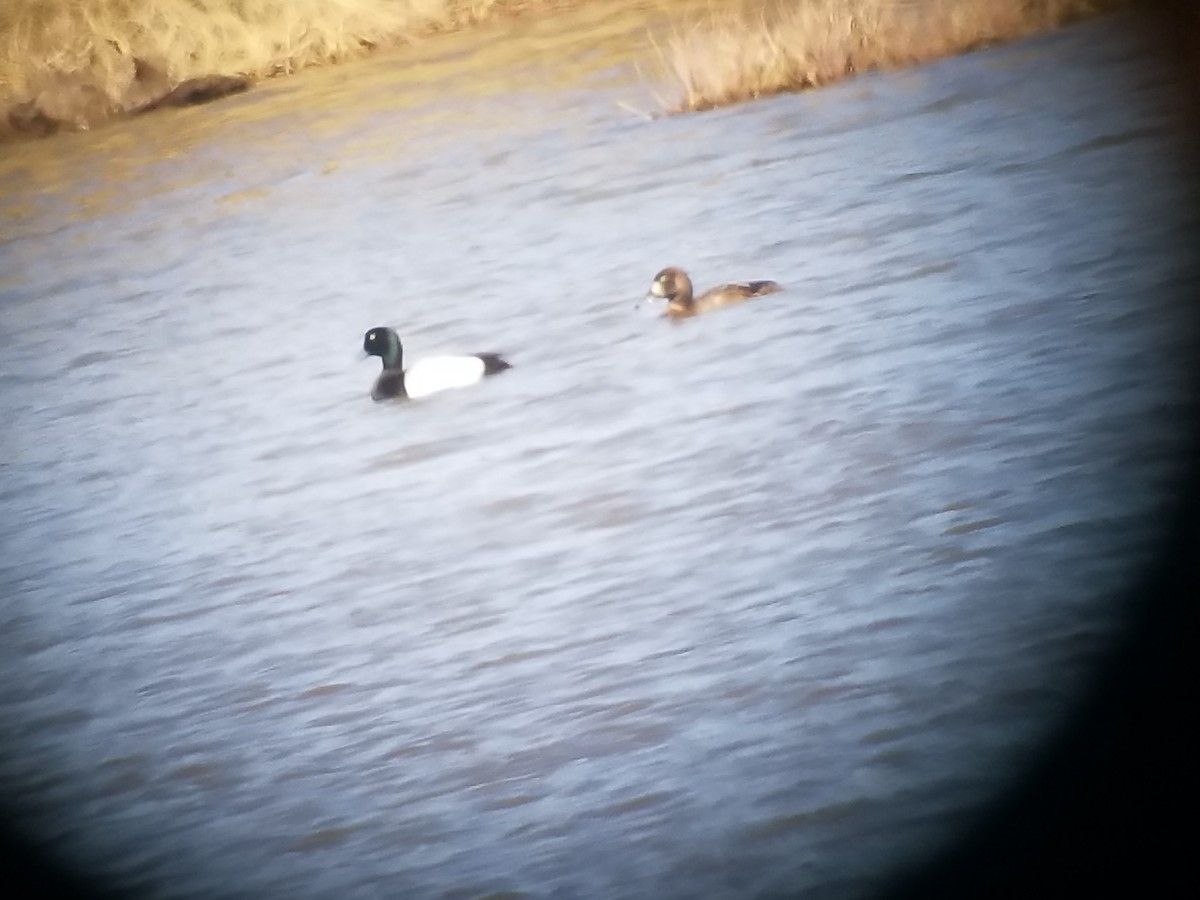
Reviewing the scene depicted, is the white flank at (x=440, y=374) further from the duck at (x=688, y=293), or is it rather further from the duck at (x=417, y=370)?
the duck at (x=688, y=293)

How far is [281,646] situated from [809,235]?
2.39 feet

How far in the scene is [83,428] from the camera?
1.16 m

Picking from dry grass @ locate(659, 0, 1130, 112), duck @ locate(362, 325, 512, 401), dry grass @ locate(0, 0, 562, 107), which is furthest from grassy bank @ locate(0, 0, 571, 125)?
duck @ locate(362, 325, 512, 401)

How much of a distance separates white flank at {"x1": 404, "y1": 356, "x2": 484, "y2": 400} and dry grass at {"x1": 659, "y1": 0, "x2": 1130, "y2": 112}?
38cm

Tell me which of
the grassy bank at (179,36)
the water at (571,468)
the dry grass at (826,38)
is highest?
the grassy bank at (179,36)

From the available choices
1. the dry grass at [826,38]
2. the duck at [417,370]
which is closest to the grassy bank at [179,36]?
the dry grass at [826,38]

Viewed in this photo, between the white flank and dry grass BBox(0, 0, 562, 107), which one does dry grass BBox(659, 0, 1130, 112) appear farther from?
the white flank

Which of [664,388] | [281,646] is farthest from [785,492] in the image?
[281,646]

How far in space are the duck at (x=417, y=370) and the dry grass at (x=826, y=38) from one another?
1.22ft

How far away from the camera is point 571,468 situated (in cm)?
103

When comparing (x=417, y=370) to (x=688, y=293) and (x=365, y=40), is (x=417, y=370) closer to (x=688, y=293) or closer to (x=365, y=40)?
(x=688, y=293)

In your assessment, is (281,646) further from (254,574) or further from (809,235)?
(809,235)

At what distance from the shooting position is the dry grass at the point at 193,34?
1099 mm

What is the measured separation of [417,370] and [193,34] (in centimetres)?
49
